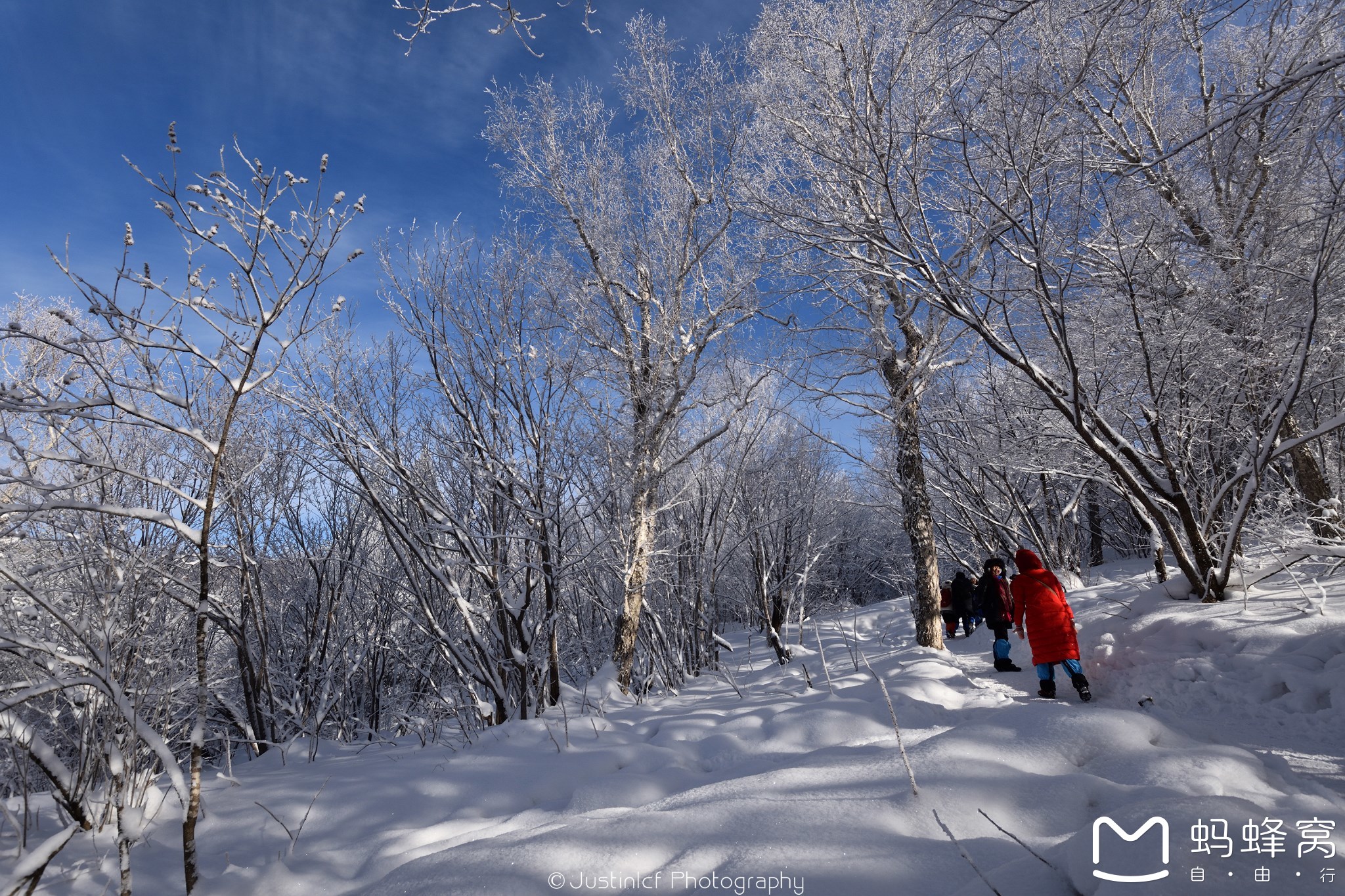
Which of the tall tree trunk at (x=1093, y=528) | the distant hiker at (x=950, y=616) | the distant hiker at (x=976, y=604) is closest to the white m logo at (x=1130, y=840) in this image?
the distant hiker at (x=976, y=604)

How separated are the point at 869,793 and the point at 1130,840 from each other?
923mm

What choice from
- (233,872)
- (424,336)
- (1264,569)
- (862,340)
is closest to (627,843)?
(233,872)

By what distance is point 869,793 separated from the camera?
7.29 ft

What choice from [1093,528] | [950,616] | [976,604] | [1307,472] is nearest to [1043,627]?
[976,604]

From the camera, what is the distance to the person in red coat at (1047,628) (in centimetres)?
495

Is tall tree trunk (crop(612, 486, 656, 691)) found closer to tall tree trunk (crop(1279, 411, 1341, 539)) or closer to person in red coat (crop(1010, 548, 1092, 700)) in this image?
person in red coat (crop(1010, 548, 1092, 700))

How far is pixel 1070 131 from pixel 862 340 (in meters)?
3.55

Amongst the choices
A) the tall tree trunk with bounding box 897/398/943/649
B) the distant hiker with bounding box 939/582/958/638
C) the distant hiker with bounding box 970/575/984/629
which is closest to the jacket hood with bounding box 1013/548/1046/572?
the tall tree trunk with bounding box 897/398/943/649

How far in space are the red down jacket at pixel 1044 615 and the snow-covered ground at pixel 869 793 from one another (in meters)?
0.45

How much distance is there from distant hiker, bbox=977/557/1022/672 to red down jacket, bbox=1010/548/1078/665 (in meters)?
0.66

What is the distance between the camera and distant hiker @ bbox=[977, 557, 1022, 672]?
6.52 metres

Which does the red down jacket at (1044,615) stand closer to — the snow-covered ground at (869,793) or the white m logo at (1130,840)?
the snow-covered ground at (869,793)

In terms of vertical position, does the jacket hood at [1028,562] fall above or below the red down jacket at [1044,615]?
above

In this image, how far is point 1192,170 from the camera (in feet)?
19.4
